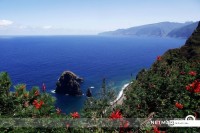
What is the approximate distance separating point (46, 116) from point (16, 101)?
3.14m

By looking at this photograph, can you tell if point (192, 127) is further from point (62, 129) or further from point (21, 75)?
point (21, 75)

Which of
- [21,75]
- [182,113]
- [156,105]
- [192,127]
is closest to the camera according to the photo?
[192,127]

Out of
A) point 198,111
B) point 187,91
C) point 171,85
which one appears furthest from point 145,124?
point 171,85

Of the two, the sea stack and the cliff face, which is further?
the sea stack

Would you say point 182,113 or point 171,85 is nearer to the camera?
point 182,113

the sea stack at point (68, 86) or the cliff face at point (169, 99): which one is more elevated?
the cliff face at point (169, 99)

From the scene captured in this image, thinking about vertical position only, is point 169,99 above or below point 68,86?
above

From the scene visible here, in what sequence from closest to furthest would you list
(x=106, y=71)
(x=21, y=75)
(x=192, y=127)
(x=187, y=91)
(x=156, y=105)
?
(x=192, y=127)
(x=187, y=91)
(x=156, y=105)
(x=21, y=75)
(x=106, y=71)

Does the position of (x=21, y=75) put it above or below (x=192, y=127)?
below

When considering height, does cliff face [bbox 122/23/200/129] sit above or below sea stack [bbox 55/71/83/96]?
above

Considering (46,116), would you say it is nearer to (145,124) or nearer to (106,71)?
(145,124)

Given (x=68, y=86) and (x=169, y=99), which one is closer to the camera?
(x=169, y=99)

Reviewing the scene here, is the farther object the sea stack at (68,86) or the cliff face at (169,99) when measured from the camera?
the sea stack at (68,86)

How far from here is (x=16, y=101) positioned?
14391 mm
